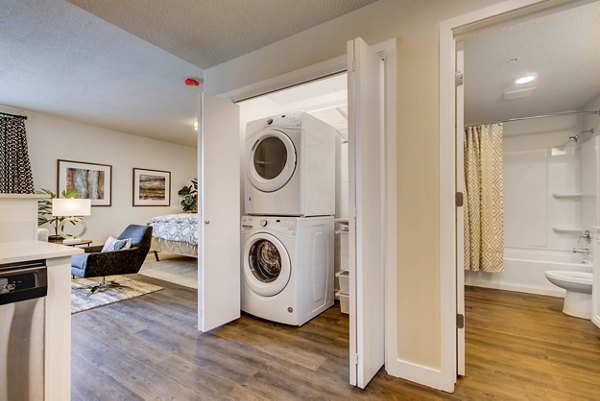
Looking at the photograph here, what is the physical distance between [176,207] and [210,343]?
5173mm

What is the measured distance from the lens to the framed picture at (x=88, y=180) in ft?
15.4

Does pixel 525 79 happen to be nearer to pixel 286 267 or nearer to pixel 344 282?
pixel 344 282

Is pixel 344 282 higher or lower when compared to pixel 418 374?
higher

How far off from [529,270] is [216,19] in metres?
4.17

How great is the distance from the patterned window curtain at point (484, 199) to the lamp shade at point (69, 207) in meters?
5.18

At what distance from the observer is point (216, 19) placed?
72.4 inches

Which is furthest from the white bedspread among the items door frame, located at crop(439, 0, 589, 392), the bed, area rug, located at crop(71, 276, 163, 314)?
door frame, located at crop(439, 0, 589, 392)

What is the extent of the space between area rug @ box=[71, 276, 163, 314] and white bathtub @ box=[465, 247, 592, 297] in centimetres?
413

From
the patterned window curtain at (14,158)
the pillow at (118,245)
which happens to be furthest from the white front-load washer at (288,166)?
the patterned window curtain at (14,158)

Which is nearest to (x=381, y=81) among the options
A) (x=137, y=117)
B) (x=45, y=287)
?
(x=45, y=287)

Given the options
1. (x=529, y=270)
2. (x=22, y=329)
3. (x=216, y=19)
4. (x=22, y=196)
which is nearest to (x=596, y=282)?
(x=529, y=270)

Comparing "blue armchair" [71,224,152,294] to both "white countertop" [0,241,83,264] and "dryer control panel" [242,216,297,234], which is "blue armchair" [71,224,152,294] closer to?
"dryer control panel" [242,216,297,234]

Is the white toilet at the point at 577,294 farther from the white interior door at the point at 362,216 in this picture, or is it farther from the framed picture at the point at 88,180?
the framed picture at the point at 88,180

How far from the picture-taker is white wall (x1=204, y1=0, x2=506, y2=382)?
5.02ft
